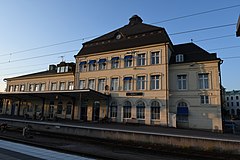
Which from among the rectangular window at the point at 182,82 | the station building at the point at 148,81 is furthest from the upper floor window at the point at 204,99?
the rectangular window at the point at 182,82

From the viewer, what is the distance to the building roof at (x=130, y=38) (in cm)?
2716

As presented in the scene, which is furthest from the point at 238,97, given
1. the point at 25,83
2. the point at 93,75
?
the point at 25,83

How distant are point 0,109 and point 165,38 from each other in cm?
4175

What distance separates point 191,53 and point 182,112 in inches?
351

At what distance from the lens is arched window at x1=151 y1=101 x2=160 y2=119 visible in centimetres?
2427

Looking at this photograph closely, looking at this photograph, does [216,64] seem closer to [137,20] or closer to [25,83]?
[137,20]

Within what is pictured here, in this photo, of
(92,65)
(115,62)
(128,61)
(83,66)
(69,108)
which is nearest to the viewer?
(128,61)

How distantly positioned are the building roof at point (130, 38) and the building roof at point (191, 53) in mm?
2938

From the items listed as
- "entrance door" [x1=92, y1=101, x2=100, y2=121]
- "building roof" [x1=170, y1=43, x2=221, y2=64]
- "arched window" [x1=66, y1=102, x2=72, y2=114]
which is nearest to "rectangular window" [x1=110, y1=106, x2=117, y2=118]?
"entrance door" [x1=92, y1=101, x2=100, y2=121]

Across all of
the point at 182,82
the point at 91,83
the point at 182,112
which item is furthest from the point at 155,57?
the point at 91,83

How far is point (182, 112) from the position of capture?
77.0ft

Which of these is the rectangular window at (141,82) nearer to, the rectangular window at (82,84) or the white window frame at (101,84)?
the white window frame at (101,84)

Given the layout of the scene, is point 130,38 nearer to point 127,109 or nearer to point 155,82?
point 155,82

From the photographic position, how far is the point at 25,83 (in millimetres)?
40562
